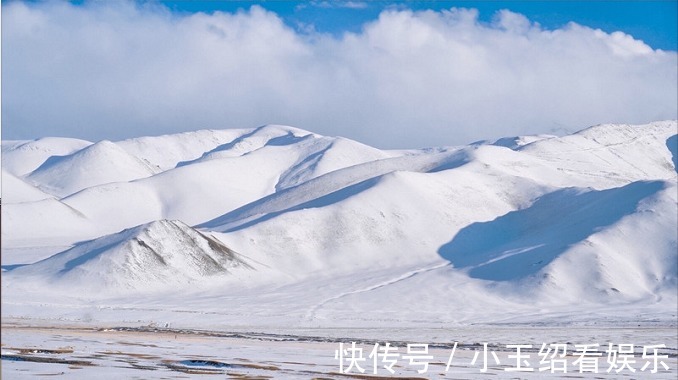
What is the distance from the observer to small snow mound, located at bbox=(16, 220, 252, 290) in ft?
358

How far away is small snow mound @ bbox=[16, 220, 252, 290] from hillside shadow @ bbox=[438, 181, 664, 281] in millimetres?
34312

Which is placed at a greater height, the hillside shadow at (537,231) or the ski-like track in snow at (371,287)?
the hillside shadow at (537,231)

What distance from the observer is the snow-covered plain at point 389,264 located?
8125 centimetres

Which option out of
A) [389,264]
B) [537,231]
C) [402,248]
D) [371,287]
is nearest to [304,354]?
[371,287]

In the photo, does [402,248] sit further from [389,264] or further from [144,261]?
[144,261]

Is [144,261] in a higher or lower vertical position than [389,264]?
lower

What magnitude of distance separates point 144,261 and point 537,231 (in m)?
63.2

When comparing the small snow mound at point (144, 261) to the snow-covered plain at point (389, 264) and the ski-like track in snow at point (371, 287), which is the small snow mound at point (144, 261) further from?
the ski-like track in snow at point (371, 287)

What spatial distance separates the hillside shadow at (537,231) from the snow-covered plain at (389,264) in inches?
16.3

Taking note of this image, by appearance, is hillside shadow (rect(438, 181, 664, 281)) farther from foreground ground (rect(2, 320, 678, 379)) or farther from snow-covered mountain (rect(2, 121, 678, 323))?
foreground ground (rect(2, 320, 678, 379))

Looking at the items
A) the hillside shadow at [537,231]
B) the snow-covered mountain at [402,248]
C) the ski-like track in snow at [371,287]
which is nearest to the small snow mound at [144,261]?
the snow-covered mountain at [402,248]

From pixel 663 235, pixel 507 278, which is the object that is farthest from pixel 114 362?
pixel 663 235

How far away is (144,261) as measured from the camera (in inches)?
4528

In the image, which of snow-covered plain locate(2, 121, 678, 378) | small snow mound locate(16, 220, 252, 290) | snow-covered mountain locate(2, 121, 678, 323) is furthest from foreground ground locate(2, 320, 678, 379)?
small snow mound locate(16, 220, 252, 290)
